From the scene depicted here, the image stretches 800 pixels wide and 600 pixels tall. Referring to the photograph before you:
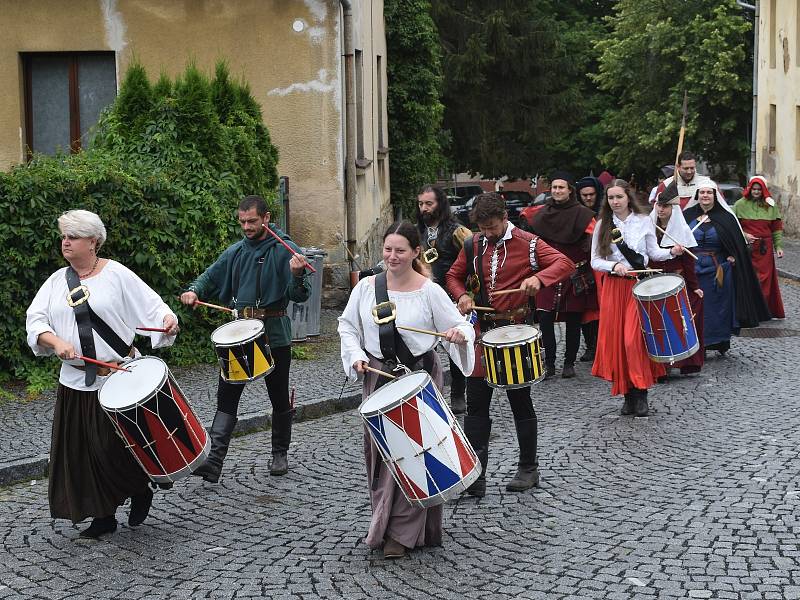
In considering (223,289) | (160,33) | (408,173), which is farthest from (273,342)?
(408,173)

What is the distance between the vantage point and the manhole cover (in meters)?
14.3

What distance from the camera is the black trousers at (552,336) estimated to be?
39.0 feet

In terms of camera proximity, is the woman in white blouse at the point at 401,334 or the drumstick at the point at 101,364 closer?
the woman in white blouse at the point at 401,334

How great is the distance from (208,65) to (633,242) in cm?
828

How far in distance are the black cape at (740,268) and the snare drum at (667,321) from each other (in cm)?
360

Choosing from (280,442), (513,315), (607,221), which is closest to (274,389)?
(280,442)

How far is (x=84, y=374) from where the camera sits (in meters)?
6.78

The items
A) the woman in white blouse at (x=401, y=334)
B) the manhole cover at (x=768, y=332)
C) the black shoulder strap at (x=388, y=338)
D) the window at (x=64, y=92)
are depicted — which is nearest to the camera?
the woman in white blouse at (x=401, y=334)

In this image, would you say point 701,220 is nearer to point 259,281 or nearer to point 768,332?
point 768,332

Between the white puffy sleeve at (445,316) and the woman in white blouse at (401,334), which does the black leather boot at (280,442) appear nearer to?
the woman in white blouse at (401,334)

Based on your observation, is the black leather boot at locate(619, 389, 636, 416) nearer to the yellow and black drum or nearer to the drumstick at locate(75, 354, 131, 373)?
the yellow and black drum

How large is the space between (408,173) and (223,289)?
18212 mm

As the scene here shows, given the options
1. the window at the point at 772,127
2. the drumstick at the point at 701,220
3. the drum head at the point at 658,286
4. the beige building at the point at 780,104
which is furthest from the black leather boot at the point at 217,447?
the window at the point at 772,127

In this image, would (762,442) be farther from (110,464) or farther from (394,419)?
(110,464)
